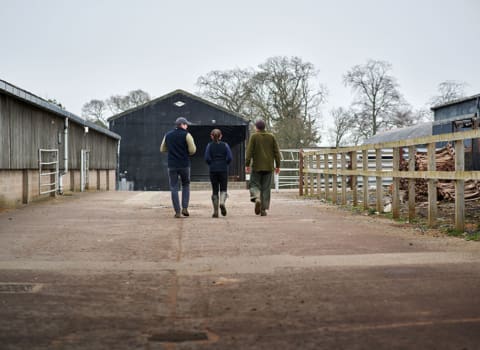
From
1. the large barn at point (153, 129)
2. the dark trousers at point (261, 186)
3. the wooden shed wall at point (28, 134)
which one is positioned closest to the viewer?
Answer: the dark trousers at point (261, 186)

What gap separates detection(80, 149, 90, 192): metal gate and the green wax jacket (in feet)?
47.1

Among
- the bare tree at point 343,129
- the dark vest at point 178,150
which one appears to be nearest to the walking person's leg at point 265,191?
the dark vest at point 178,150

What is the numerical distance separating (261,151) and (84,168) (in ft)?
50.0

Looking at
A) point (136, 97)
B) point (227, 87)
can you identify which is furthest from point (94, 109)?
point (227, 87)

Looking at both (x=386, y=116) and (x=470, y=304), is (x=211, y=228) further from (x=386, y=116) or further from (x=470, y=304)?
(x=386, y=116)

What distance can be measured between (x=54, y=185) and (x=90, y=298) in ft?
51.6

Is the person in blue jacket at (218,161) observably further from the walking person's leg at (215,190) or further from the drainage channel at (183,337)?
the drainage channel at (183,337)

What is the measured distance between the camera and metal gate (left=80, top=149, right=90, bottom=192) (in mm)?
24742

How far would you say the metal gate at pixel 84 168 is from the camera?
24.7 metres

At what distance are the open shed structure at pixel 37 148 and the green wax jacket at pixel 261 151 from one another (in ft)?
18.1

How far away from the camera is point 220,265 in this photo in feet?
18.3

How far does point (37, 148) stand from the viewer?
17156mm

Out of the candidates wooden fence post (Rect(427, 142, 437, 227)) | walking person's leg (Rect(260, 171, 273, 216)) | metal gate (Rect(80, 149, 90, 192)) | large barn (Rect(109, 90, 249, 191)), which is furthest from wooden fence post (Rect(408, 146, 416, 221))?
large barn (Rect(109, 90, 249, 191))

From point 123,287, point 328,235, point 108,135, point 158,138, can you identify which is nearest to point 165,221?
point 328,235
